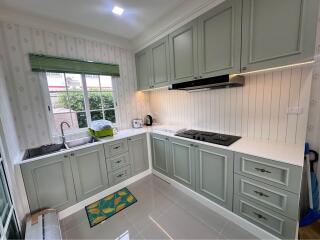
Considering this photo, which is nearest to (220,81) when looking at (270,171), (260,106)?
(260,106)

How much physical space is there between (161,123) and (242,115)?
1619 millimetres

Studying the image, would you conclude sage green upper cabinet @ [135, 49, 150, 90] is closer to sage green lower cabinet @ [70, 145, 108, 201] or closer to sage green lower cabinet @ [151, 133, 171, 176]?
sage green lower cabinet @ [151, 133, 171, 176]

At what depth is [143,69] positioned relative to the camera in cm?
277

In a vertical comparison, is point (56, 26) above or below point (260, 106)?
above

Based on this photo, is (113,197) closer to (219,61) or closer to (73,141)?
(73,141)

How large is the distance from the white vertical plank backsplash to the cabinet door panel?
0.58m

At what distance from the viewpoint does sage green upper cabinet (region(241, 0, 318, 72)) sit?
110cm

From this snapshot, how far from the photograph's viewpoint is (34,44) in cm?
190

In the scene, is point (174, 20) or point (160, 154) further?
point (160, 154)

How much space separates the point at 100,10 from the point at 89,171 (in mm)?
2153

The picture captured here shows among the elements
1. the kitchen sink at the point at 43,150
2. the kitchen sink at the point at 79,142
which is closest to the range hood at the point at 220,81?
the kitchen sink at the point at 79,142

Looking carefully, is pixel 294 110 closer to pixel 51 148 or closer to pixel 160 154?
pixel 160 154

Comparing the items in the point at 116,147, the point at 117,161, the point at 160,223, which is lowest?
the point at 160,223

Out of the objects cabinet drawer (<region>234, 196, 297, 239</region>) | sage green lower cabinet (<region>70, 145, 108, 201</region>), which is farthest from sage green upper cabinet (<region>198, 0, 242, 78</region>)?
sage green lower cabinet (<region>70, 145, 108, 201</region>)
